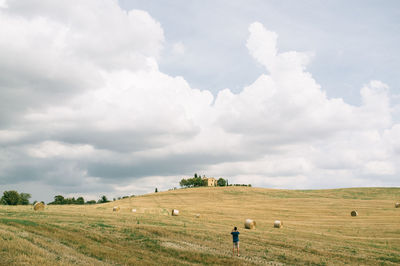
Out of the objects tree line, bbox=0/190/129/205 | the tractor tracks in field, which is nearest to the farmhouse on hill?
tree line, bbox=0/190/129/205

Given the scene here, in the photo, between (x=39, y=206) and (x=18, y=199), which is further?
(x=18, y=199)

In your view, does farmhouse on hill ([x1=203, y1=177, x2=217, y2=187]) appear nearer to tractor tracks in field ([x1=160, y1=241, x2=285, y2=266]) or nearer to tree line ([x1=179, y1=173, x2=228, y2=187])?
tree line ([x1=179, y1=173, x2=228, y2=187])

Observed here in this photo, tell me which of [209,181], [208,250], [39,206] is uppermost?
[209,181]

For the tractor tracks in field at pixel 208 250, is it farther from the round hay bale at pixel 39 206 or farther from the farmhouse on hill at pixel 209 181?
the farmhouse on hill at pixel 209 181

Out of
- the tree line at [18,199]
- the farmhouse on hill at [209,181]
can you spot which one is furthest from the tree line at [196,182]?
the tree line at [18,199]

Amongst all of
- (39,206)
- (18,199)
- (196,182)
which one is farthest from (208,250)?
(196,182)

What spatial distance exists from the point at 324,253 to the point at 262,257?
17.6ft

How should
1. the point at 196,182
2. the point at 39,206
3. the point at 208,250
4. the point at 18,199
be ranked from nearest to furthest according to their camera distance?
the point at 208,250 → the point at 39,206 → the point at 18,199 → the point at 196,182

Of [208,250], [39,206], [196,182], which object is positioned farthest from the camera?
[196,182]

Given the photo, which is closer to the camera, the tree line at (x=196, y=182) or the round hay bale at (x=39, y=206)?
the round hay bale at (x=39, y=206)

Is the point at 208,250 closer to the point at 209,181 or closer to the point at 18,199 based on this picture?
the point at 18,199

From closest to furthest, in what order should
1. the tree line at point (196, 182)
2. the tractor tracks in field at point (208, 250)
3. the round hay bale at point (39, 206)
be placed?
1. the tractor tracks in field at point (208, 250)
2. the round hay bale at point (39, 206)
3. the tree line at point (196, 182)

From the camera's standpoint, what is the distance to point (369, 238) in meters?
35.6

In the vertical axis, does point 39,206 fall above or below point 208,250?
above
